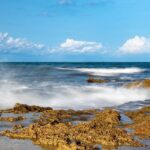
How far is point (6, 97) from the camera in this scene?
25625 millimetres

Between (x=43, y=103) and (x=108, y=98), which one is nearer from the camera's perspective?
(x=43, y=103)

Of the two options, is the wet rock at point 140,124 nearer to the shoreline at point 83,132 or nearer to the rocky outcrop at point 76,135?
the shoreline at point 83,132

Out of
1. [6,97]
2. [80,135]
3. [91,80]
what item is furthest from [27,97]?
[91,80]

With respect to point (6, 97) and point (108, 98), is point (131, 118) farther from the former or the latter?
point (6, 97)

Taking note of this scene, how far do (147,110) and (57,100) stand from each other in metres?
7.12

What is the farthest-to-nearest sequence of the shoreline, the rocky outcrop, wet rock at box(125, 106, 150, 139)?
wet rock at box(125, 106, 150, 139)
the shoreline
the rocky outcrop

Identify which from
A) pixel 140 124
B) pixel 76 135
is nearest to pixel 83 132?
pixel 76 135

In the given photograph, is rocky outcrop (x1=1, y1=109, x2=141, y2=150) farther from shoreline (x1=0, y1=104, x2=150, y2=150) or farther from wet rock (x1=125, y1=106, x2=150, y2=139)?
wet rock (x1=125, y1=106, x2=150, y2=139)

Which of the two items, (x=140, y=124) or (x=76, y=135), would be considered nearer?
(x=76, y=135)

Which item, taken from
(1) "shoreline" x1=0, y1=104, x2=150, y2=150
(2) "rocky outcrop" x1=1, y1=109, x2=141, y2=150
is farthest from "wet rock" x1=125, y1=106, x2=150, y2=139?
(2) "rocky outcrop" x1=1, y1=109, x2=141, y2=150

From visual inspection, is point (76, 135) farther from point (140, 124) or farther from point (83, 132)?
point (140, 124)

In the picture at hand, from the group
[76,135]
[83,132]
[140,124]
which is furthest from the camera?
[140,124]

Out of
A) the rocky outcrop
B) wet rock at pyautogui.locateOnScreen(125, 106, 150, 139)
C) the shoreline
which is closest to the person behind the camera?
the rocky outcrop

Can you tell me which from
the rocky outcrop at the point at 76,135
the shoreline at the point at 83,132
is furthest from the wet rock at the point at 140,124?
the rocky outcrop at the point at 76,135
